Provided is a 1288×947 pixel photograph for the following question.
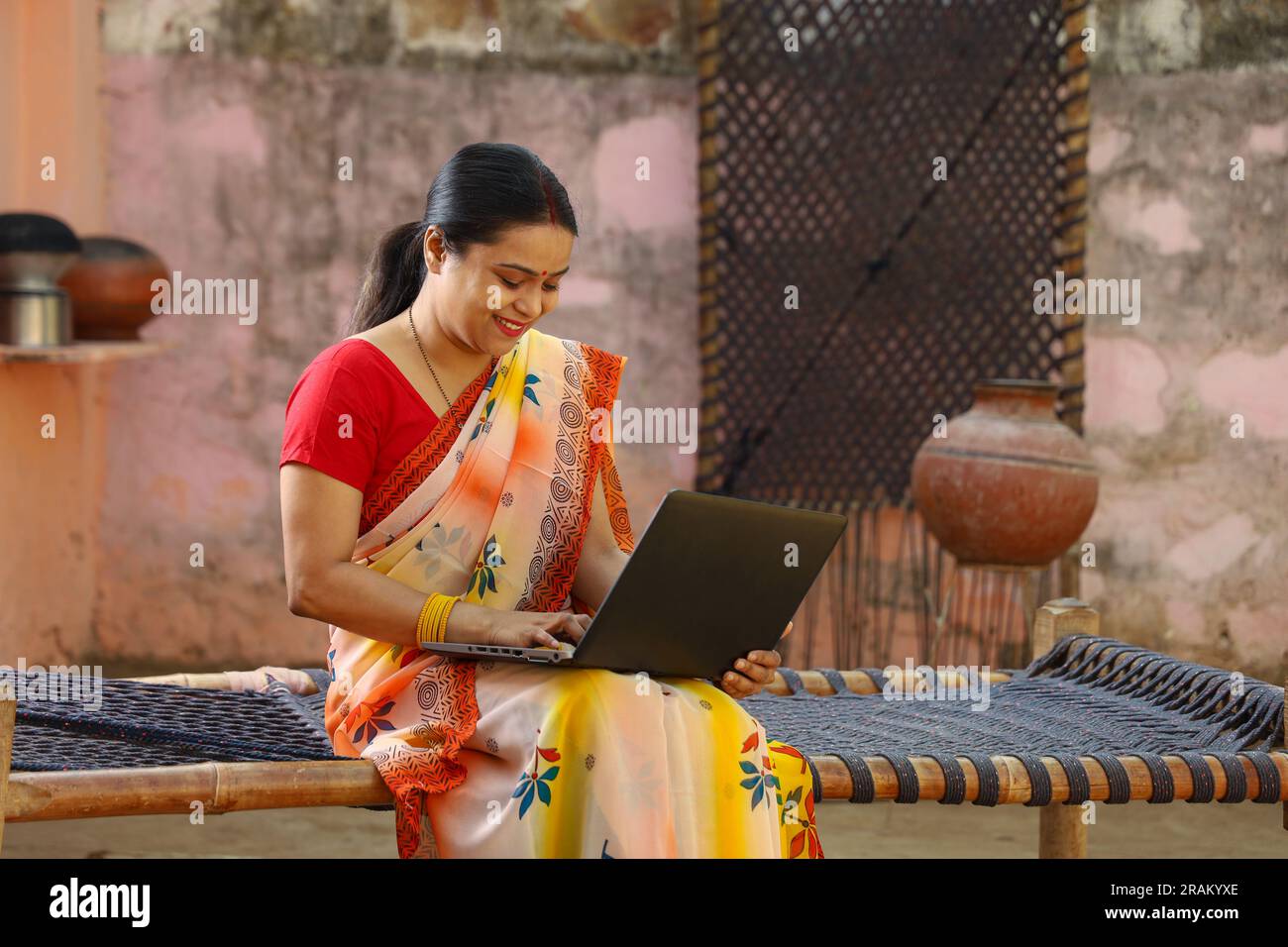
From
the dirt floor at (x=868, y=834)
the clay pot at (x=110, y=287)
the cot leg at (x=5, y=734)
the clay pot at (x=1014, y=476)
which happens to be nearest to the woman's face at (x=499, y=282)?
the cot leg at (x=5, y=734)

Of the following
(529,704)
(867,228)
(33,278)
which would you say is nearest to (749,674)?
(529,704)

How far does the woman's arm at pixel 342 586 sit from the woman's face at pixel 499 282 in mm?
286

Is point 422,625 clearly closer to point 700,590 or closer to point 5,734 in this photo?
point 700,590

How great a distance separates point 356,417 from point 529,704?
0.45m

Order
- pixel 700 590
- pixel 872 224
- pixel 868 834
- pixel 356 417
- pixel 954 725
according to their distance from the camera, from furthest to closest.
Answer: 1. pixel 872 224
2. pixel 868 834
3. pixel 954 725
4. pixel 356 417
5. pixel 700 590

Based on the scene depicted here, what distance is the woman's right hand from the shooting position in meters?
2.02

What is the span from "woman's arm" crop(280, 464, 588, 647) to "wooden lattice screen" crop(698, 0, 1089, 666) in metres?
→ 2.86

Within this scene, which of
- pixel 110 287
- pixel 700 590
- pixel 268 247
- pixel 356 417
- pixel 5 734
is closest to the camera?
pixel 5 734

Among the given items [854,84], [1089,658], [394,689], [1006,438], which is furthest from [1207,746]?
[854,84]

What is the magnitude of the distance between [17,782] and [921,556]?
136 inches

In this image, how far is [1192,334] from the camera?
16.6ft

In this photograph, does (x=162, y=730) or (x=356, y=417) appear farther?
(x=162, y=730)

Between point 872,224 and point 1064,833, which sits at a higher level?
point 872,224
